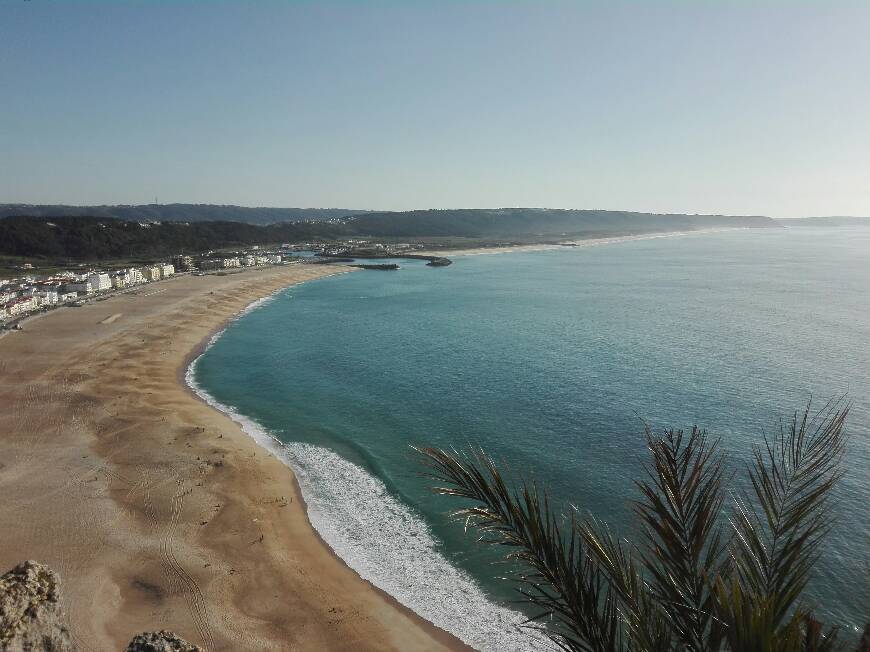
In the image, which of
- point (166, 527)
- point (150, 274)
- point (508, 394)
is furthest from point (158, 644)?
point (150, 274)

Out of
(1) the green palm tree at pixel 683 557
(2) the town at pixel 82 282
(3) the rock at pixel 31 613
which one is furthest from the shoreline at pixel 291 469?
(2) the town at pixel 82 282

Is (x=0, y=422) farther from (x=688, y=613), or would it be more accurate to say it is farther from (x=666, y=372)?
(x=666, y=372)

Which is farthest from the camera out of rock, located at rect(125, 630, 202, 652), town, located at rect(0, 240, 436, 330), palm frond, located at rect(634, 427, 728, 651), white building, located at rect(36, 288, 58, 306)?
white building, located at rect(36, 288, 58, 306)

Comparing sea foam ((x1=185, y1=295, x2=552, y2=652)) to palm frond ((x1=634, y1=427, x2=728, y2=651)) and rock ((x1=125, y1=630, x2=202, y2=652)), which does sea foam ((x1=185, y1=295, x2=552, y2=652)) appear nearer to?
rock ((x1=125, y1=630, x2=202, y2=652))

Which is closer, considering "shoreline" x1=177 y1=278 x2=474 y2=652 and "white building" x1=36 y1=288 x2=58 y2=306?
"shoreline" x1=177 y1=278 x2=474 y2=652

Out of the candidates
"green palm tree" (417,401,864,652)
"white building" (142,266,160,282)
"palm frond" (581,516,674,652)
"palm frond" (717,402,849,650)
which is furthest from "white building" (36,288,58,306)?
"palm frond" (717,402,849,650)

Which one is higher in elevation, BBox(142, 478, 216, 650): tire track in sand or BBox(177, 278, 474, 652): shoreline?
BBox(142, 478, 216, 650): tire track in sand

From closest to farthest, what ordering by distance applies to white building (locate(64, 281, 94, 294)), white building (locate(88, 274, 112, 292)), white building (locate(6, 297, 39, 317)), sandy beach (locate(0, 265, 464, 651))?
sandy beach (locate(0, 265, 464, 651))
white building (locate(6, 297, 39, 317))
white building (locate(64, 281, 94, 294))
white building (locate(88, 274, 112, 292))

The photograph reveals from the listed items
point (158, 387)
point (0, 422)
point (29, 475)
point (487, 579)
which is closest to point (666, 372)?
point (487, 579)

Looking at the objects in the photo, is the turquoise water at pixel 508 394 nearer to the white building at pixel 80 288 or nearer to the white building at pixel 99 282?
the white building at pixel 99 282
